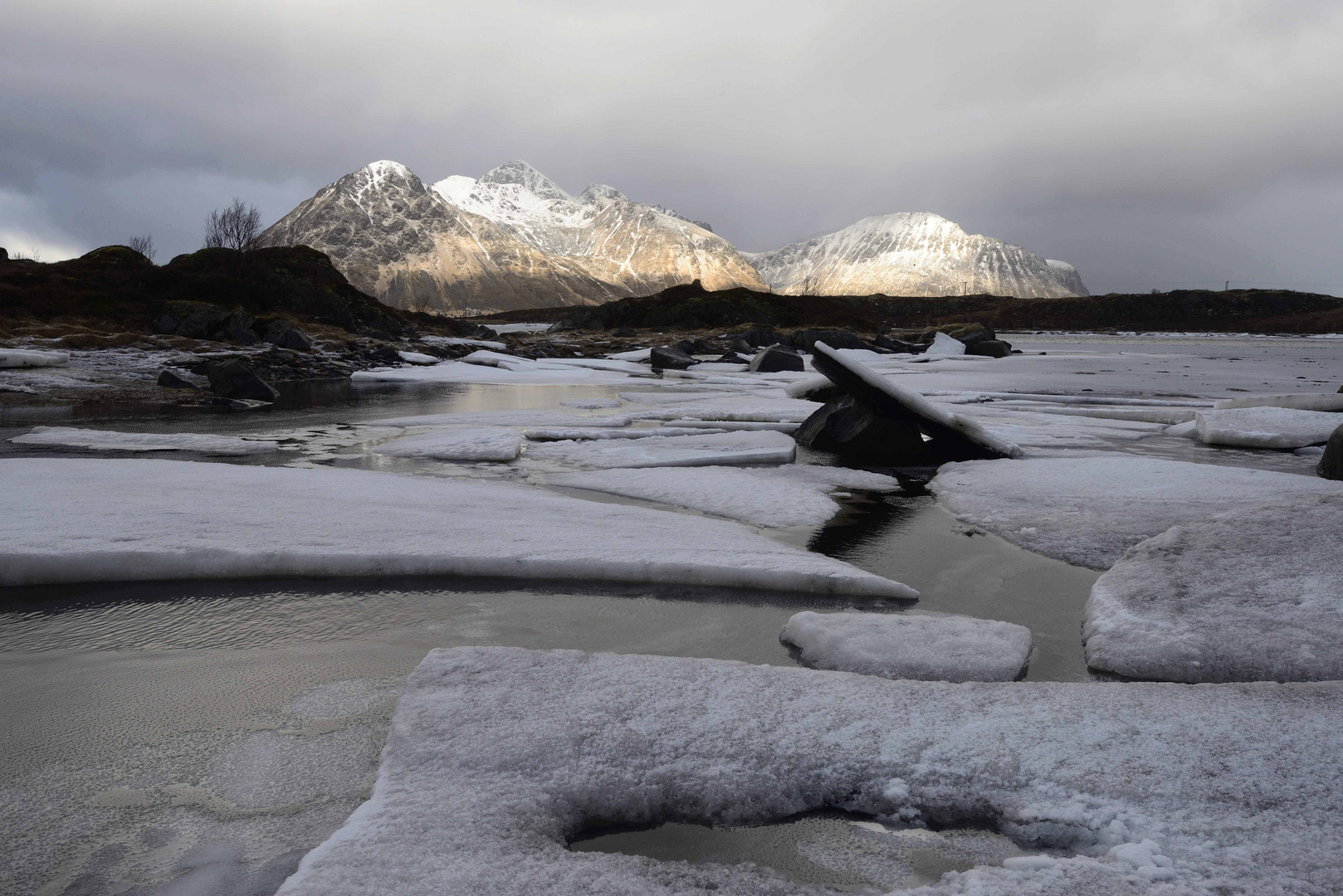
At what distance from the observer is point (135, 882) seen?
1481 millimetres

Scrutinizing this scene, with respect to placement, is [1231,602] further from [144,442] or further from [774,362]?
[774,362]

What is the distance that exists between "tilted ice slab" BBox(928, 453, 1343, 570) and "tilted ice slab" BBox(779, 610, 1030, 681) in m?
1.41

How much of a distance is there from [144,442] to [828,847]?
307 inches

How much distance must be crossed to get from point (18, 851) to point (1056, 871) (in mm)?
2097

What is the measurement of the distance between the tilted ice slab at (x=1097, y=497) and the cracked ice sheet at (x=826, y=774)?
1958mm

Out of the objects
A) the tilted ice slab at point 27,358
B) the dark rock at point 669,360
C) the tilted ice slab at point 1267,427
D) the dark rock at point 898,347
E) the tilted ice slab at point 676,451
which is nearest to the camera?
the tilted ice slab at point 676,451

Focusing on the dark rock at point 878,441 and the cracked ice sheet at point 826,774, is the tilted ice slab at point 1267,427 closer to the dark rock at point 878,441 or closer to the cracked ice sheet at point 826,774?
the dark rock at point 878,441

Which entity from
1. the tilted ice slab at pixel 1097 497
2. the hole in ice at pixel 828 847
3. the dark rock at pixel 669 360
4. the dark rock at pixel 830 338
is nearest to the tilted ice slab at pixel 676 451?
the tilted ice slab at pixel 1097 497

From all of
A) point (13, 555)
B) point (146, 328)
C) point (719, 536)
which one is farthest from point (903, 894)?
point (146, 328)

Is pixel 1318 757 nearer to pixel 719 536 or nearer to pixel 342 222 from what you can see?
pixel 719 536

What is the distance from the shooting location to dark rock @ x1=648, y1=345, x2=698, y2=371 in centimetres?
2189

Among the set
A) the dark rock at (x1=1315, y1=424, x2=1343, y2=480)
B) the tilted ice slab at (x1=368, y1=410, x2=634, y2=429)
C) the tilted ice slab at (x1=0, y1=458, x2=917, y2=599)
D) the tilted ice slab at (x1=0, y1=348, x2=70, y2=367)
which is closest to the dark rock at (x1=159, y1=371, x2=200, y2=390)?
the tilted ice slab at (x1=0, y1=348, x2=70, y2=367)

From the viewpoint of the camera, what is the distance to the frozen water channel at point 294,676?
161 cm

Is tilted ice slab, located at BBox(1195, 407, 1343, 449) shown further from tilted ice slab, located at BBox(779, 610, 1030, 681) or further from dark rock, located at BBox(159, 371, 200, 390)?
dark rock, located at BBox(159, 371, 200, 390)
